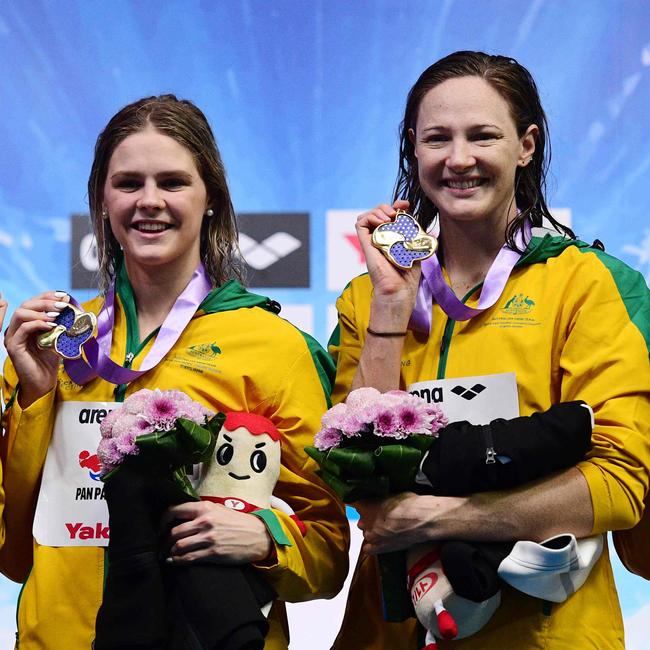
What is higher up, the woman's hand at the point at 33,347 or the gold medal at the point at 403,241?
the gold medal at the point at 403,241

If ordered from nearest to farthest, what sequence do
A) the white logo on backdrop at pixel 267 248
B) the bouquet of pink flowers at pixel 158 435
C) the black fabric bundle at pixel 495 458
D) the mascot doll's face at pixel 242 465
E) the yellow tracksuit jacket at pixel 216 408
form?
the black fabric bundle at pixel 495 458 → the bouquet of pink flowers at pixel 158 435 → the mascot doll's face at pixel 242 465 → the yellow tracksuit jacket at pixel 216 408 → the white logo on backdrop at pixel 267 248

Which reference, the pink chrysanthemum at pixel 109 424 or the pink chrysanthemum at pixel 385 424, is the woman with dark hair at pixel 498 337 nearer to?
the pink chrysanthemum at pixel 385 424

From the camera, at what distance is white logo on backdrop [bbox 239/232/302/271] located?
11.0ft

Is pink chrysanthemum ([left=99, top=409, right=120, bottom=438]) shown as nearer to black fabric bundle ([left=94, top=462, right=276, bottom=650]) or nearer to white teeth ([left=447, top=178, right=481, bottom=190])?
black fabric bundle ([left=94, top=462, right=276, bottom=650])

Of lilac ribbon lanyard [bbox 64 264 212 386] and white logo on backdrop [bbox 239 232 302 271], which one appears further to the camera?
white logo on backdrop [bbox 239 232 302 271]

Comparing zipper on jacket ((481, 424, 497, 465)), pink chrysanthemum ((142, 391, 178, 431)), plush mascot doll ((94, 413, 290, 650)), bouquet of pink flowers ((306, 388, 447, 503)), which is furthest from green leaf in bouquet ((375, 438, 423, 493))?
pink chrysanthemum ((142, 391, 178, 431))

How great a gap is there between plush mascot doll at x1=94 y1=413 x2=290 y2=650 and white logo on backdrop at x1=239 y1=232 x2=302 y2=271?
1.33 metres

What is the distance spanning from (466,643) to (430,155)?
89 cm

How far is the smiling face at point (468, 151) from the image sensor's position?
2.21m

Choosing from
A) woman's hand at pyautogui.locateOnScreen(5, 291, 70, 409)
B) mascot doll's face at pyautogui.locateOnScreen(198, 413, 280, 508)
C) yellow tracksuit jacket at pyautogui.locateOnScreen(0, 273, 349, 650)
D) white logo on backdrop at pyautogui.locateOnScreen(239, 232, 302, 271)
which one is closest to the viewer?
mascot doll's face at pyautogui.locateOnScreen(198, 413, 280, 508)

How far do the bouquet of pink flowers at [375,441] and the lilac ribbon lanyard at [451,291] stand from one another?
0.90ft

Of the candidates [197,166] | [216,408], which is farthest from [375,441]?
[197,166]

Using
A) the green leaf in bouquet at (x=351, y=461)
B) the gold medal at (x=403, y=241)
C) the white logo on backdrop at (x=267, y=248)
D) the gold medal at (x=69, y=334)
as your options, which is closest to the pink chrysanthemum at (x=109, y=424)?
the gold medal at (x=69, y=334)

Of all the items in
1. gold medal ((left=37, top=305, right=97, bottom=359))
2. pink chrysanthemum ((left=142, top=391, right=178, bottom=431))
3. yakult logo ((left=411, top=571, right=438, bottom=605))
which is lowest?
yakult logo ((left=411, top=571, right=438, bottom=605))
